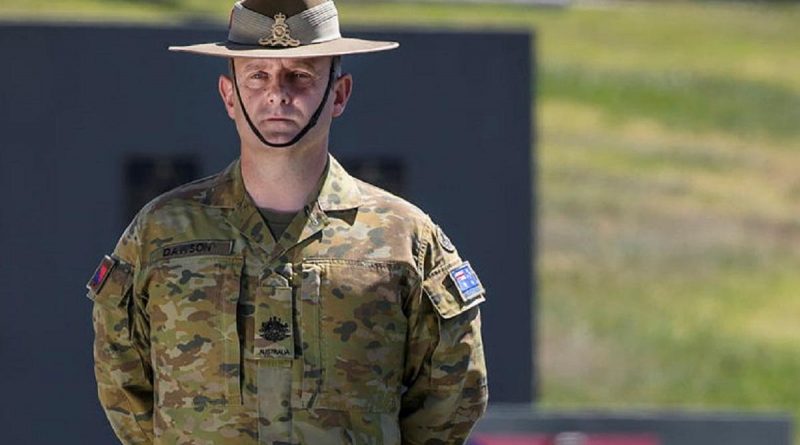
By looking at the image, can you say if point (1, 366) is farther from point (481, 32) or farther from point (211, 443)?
point (211, 443)

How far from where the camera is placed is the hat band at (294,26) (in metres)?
3.76

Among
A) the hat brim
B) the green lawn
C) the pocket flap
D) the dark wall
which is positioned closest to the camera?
the hat brim

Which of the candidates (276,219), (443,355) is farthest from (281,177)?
(443,355)

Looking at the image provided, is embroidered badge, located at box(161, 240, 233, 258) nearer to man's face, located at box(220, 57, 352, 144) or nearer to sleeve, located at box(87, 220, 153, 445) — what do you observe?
sleeve, located at box(87, 220, 153, 445)

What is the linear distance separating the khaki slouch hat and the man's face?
0.03m

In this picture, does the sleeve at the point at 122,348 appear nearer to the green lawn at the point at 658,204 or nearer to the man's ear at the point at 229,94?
the man's ear at the point at 229,94

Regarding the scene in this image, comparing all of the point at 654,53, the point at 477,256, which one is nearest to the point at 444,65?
the point at 477,256

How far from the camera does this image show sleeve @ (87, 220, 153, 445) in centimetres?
382

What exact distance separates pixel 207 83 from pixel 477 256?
1272 millimetres

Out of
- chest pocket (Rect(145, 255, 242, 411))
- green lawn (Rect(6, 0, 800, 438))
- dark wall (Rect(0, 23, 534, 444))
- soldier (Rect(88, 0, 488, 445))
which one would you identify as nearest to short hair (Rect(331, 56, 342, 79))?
soldier (Rect(88, 0, 488, 445))

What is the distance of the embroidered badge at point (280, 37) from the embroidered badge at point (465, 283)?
49 centimetres

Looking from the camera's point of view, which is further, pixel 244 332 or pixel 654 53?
pixel 654 53

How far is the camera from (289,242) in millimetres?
3754

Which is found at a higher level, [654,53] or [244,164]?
[244,164]
